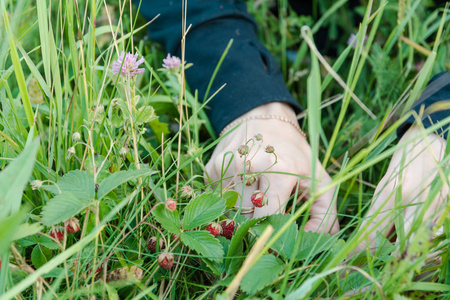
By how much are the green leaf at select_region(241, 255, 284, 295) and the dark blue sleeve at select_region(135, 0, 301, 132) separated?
590 millimetres

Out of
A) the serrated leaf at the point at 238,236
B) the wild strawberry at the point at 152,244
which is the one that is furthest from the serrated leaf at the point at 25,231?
the serrated leaf at the point at 238,236

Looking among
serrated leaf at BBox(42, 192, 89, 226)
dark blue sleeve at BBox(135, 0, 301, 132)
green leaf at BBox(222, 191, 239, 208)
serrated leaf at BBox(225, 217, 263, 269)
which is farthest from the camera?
dark blue sleeve at BBox(135, 0, 301, 132)

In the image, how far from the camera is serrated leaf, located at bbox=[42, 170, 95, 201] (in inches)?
29.0

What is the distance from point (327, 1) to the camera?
6.12 feet

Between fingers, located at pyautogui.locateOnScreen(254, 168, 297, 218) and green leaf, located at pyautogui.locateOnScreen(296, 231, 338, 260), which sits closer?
green leaf, located at pyautogui.locateOnScreen(296, 231, 338, 260)

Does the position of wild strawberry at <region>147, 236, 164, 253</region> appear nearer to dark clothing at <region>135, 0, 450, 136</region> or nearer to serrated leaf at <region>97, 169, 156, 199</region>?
serrated leaf at <region>97, 169, 156, 199</region>

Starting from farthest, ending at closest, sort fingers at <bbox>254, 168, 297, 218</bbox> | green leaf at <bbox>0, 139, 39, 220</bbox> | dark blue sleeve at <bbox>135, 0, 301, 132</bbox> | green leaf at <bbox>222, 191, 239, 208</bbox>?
dark blue sleeve at <bbox>135, 0, 301, 132</bbox> < fingers at <bbox>254, 168, 297, 218</bbox> < green leaf at <bbox>222, 191, 239, 208</bbox> < green leaf at <bbox>0, 139, 39, 220</bbox>

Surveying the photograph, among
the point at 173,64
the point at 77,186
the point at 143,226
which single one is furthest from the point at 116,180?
the point at 173,64

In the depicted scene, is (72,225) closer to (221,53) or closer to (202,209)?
(202,209)

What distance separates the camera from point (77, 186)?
0.75m

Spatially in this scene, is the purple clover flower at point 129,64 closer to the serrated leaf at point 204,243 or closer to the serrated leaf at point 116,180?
the serrated leaf at point 116,180

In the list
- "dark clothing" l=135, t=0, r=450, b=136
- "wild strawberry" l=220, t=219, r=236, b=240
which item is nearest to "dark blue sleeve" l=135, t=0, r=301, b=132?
"dark clothing" l=135, t=0, r=450, b=136

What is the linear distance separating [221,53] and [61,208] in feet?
2.67

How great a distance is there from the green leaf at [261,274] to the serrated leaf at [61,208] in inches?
11.0
